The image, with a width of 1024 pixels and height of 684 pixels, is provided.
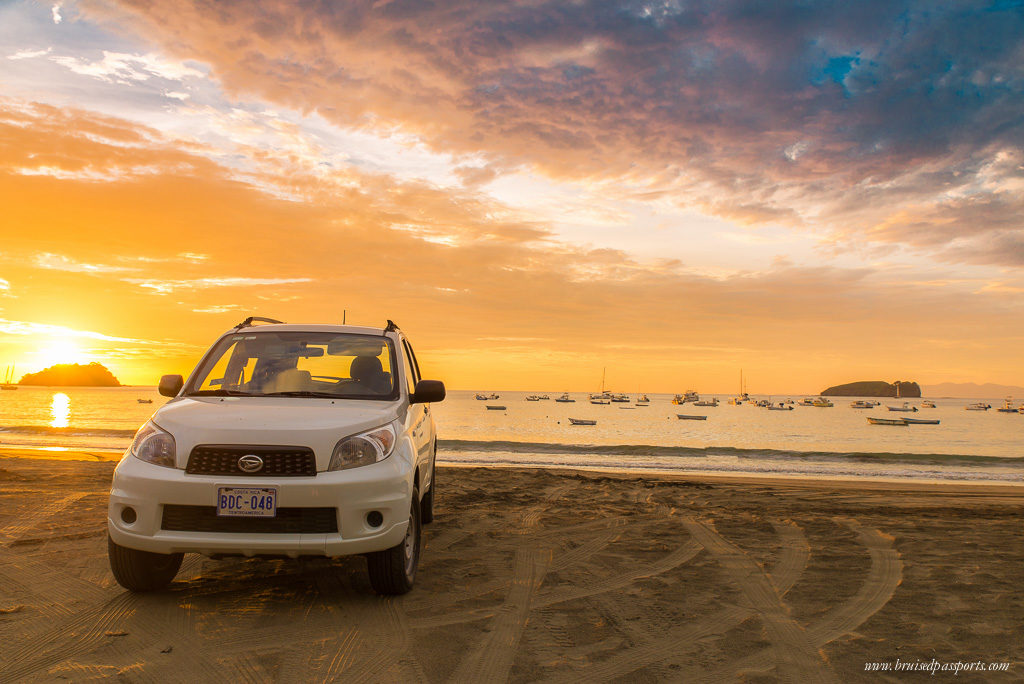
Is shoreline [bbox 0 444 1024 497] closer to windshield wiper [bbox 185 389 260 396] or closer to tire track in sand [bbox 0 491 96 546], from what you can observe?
tire track in sand [bbox 0 491 96 546]

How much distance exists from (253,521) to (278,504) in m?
0.22

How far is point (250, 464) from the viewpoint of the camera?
414 centimetres

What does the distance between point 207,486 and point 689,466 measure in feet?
62.5

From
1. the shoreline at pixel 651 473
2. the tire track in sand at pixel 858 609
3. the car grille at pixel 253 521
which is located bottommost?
the shoreline at pixel 651 473

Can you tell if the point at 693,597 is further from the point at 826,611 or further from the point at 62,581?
the point at 62,581

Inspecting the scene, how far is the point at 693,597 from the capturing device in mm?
5070

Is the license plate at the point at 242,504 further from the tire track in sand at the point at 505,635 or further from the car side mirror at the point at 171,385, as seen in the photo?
the car side mirror at the point at 171,385

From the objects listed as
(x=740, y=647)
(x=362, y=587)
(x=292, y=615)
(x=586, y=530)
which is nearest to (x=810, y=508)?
(x=586, y=530)

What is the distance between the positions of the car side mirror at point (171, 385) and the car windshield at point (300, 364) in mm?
183

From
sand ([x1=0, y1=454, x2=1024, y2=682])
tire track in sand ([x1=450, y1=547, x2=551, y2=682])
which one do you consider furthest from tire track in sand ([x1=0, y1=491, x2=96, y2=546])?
tire track in sand ([x1=450, y1=547, x2=551, y2=682])

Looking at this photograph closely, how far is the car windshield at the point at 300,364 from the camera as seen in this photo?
18.0ft

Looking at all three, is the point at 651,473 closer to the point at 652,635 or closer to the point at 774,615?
the point at 774,615

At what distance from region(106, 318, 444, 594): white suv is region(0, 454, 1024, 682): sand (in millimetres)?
479

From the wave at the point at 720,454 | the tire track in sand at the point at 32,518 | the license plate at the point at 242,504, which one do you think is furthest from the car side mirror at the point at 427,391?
the wave at the point at 720,454
